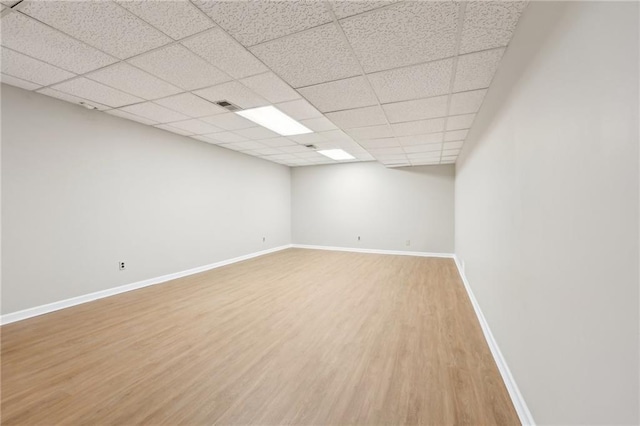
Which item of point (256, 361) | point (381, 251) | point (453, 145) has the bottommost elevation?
point (256, 361)

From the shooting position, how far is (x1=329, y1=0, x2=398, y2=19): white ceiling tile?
1487 millimetres

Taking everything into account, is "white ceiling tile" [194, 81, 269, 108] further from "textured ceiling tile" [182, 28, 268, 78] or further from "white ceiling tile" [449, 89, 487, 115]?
"white ceiling tile" [449, 89, 487, 115]

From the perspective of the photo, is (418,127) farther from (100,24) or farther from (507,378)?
(100,24)

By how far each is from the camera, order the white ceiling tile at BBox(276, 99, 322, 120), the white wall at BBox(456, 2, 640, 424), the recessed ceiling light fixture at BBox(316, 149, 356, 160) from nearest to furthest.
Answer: the white wall at BBox(456, 2, 640, 424) → the white ceiling tile at BBox(276, 99, 322, 120) → the recessed ceiling light fixture at BBox(316, 149, 356, 160)

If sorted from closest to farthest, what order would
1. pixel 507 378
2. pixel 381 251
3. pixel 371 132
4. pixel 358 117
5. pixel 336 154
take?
pixel 507 378 < pixel 358 117 < pixel 371 132 < pixel 336 154 < pixel 381 251

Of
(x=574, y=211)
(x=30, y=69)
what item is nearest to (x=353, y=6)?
(x=574, y=211)

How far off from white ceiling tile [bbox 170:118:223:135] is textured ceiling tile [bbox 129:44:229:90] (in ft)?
4.22

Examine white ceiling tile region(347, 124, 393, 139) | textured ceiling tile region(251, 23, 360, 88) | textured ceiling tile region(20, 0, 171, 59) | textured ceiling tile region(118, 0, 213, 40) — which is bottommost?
white ceiling tile region(347, 124, 393, 139)

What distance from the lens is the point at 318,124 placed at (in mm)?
3875

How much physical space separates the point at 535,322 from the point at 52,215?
471cm

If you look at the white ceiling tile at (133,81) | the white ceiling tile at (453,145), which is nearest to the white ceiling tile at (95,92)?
the white ceiling tile at (133,81)

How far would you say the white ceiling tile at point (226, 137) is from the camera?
178 inches

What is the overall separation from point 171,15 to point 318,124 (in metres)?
2.39

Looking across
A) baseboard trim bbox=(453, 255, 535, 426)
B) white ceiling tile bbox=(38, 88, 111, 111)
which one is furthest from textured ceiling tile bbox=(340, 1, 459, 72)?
white ceiling tile bbox=(38, 88, 111, 111)
